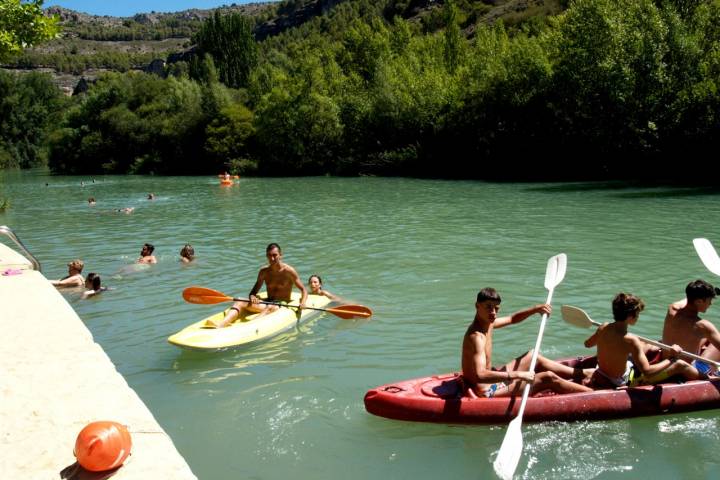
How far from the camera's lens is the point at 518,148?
3600cm

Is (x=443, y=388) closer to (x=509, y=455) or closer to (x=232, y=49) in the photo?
(x=509, y=455)

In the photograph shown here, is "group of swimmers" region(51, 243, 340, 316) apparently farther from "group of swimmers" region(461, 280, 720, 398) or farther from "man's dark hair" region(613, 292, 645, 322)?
"man's dark hair" region(613, 292, 645, 322)

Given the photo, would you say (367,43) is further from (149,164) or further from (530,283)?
(530,283)

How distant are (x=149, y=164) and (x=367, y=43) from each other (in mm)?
22482

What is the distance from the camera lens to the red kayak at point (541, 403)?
212 inches

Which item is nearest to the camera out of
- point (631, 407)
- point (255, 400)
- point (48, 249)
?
point (631, 407)

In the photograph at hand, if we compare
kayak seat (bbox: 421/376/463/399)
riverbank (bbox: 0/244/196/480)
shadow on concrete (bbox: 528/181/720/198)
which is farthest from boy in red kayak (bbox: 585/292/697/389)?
shadow on concrete (bbox: 528/181/720/198)

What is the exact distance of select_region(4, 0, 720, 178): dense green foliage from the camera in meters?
28.9

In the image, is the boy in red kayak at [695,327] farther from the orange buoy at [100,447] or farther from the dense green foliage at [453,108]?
the dense green foliage at [453,108]

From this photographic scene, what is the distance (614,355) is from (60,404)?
A: 4429 mm

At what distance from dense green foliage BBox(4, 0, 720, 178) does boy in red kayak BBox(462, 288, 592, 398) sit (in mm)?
25618

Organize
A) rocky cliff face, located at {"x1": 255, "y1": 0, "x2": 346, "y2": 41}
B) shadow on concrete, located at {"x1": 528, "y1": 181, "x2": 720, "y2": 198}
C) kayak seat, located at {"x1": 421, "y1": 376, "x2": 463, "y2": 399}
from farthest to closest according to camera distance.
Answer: rocky cliff face, located at {"x1": 255, "y1": 0, "x2": 346, "y2": 41}
shadow on concrete, located at {"x1": 528, "y1": 181, "x2": 720, "y2": 198}
kayak seat, located at {"x1": 421, "y1": 376, "x2": 463, "y2": 399}

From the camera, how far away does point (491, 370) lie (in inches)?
217

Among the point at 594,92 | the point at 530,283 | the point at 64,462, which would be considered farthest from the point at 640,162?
the point at 64,462
